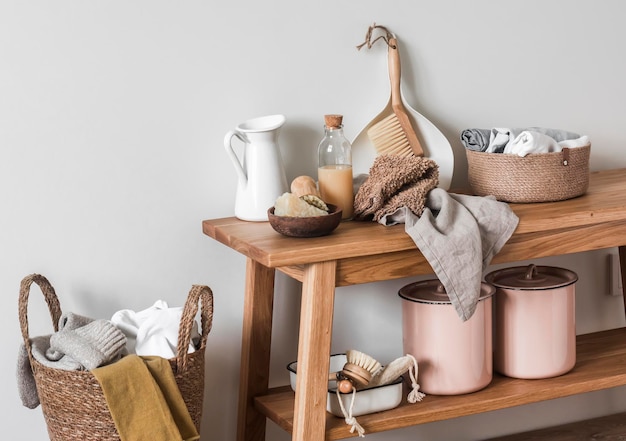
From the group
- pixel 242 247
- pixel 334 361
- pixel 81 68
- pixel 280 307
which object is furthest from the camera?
pixel 280 307

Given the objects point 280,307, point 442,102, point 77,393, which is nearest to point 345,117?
point 442,102

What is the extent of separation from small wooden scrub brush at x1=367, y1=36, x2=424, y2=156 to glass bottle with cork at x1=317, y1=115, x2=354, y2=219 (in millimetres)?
165

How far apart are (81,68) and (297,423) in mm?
789

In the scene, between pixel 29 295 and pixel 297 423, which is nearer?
pixel 297 423

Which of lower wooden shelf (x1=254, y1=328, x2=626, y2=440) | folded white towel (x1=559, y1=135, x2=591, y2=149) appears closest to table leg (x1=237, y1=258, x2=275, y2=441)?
lower wooden shelf (x1=254, y1=328, x2=626, y2=440)

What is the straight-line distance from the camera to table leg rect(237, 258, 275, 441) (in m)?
1.89

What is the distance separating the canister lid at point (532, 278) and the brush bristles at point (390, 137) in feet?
1.11

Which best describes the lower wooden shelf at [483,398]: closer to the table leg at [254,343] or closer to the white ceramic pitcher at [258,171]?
the table leg at [254,343]

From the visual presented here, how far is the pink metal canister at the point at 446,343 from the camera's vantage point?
1.79 m

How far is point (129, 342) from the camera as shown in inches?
65.6

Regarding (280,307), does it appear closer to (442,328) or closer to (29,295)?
(442,328)

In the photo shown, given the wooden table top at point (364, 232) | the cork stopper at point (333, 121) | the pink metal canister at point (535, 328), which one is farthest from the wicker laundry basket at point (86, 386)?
the pink metal canister at point (535, 328)

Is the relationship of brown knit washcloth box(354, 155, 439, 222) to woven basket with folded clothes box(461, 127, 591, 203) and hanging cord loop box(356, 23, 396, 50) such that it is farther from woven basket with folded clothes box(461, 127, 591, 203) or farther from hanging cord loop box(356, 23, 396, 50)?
hanging cord loop box(356, 23, 396, 50)

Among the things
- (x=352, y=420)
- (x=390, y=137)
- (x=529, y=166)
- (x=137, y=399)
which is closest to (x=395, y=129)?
(x=390, y=137)
